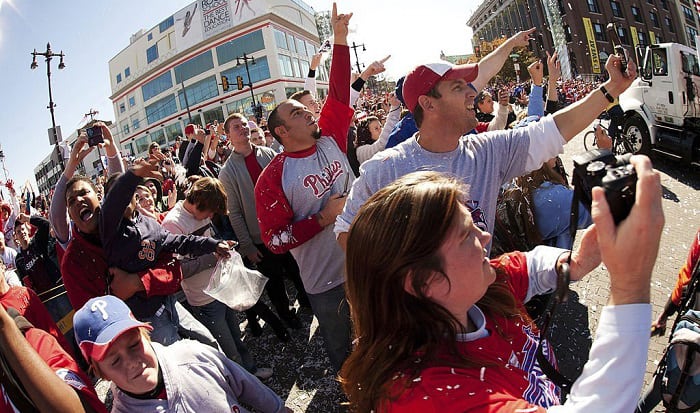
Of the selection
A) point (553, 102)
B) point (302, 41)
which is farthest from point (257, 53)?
point (553, 102)

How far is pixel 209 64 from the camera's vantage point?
53781mm

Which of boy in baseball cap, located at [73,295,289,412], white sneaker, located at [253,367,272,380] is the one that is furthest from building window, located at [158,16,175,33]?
boy in baseball cap, located at [73,295,289,412]

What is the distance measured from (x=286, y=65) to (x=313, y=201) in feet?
178

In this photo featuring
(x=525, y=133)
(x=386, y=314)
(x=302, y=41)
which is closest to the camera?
(x=386, y=314)

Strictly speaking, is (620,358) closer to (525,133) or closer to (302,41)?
(525,133)

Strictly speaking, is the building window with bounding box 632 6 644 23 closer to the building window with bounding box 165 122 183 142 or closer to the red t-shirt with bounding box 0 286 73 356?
the red t-shirt with bounding box 0 286 73 356

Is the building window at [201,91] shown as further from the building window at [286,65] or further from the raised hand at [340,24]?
the raised hand at [340,24]

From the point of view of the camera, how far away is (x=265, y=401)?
2.01m

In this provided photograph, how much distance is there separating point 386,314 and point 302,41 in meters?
65.4

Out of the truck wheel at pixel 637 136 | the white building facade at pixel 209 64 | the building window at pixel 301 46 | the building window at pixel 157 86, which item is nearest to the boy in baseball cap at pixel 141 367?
the truck wheel at pixel 637 136

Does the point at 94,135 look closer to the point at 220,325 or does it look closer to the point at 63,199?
the point at 63,199

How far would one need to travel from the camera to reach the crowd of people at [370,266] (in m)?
0.89

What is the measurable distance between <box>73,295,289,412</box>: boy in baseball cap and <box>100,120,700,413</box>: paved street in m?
1.46

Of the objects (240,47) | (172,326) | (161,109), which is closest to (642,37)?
(240,47)
